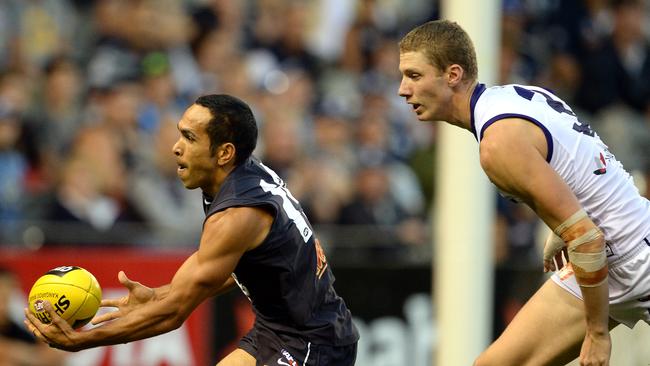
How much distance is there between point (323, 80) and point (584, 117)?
3.05 m

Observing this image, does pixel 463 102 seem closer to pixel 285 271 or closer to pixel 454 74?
pixel 454 74

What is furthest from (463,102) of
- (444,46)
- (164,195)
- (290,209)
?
(164,195)

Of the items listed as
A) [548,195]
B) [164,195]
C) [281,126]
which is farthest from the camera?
[281,126]

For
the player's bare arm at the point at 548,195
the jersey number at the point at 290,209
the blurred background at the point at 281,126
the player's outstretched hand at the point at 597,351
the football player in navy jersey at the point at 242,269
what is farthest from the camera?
the blurred background at the point at 281,126

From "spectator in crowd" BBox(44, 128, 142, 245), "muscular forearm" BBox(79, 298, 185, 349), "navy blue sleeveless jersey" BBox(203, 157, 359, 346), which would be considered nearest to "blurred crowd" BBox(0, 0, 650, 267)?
"spectator in crowd" BBox(44, 128, 142, 245)

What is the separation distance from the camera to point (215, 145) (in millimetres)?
6371

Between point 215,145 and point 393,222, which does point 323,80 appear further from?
point 215,145

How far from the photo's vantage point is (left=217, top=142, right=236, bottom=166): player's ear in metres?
6.39

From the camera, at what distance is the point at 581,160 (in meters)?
6.20

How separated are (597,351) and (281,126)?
639cm

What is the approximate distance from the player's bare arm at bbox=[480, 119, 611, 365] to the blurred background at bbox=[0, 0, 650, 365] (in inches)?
188

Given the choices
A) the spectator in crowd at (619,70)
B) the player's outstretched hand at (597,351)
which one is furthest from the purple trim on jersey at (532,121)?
the spectator in crowd at (619,70)

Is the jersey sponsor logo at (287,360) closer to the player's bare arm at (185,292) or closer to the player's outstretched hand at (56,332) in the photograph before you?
the player's bare arm at (185,292)

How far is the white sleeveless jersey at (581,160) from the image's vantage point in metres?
6.07
